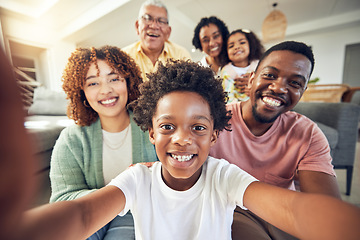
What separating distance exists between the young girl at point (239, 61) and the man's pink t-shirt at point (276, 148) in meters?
0.77

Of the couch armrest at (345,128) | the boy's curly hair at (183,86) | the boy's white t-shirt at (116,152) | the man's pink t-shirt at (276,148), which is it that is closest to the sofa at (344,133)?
Result: the couch armrest at (345,128)

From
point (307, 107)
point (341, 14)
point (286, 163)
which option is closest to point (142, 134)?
point (286, 163)

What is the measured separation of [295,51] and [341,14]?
5932 mm

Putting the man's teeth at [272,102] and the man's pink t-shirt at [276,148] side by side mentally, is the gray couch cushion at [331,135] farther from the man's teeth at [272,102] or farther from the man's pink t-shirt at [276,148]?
the man's teeth at [272,102]

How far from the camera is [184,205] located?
0.68m

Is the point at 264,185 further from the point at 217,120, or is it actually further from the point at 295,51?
the point at 295,51

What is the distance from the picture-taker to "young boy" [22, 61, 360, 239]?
528 mm

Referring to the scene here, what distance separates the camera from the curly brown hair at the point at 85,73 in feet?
3.14

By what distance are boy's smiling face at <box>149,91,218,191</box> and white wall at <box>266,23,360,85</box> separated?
21.9ft

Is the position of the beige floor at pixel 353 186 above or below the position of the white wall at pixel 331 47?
below

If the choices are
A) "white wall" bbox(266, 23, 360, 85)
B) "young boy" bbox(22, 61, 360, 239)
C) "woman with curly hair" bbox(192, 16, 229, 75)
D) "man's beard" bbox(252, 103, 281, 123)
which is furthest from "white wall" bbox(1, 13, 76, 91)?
"white wall" bbox(266, 23, 360, 85)

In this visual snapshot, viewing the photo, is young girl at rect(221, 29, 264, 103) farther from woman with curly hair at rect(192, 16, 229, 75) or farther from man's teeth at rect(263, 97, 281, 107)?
man's teeth at rect(263, 97, 281, 107)

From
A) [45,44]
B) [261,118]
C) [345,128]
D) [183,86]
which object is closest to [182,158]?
[183,86]

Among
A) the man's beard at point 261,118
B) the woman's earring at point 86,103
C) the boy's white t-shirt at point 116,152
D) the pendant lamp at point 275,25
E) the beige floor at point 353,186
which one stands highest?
the pendant lamp at point 275,25
